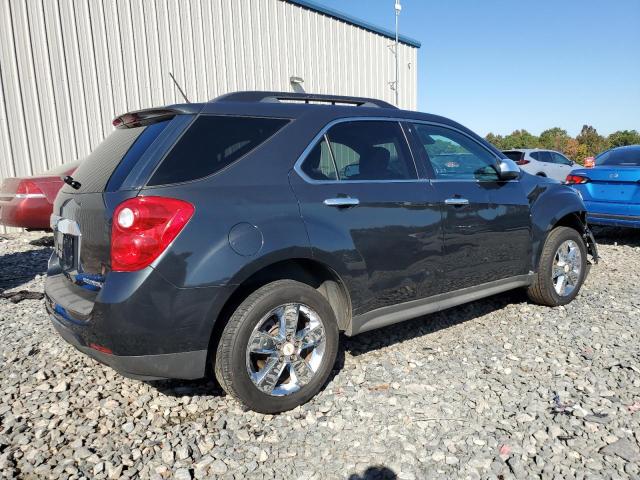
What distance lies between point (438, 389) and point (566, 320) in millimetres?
1842

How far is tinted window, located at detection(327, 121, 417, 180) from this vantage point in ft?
9.66

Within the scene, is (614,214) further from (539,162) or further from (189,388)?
(539,162)

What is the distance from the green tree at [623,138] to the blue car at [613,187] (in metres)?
34.3

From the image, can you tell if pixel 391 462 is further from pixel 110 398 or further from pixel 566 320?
pixel 566 320

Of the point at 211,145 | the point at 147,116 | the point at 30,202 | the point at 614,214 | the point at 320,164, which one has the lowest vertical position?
the point at 614,214

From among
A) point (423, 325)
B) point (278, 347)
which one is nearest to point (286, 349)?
point (278, 347)

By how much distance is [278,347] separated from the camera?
260 centimetres

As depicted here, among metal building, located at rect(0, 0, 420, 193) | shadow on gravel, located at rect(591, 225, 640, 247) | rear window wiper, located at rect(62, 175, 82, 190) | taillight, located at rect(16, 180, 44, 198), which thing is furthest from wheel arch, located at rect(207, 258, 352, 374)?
metal building, located at rect(0, 0, 420, 193)

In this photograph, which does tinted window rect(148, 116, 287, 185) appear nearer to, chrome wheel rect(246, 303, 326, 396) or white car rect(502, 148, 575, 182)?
chrome wheel rect(246, 303, 326, 396)

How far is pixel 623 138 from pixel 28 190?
4232cm

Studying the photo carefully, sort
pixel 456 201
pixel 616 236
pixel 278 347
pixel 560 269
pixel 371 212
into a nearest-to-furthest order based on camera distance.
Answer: pixel 278 347 → pixel 371 212 → pixel 456 201 → pixel 560 269 → pixel 616 236

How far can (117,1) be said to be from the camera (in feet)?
30.3

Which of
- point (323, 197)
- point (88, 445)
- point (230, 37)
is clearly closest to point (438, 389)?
point (323, 197)

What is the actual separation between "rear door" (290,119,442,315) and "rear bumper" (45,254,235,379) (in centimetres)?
76
